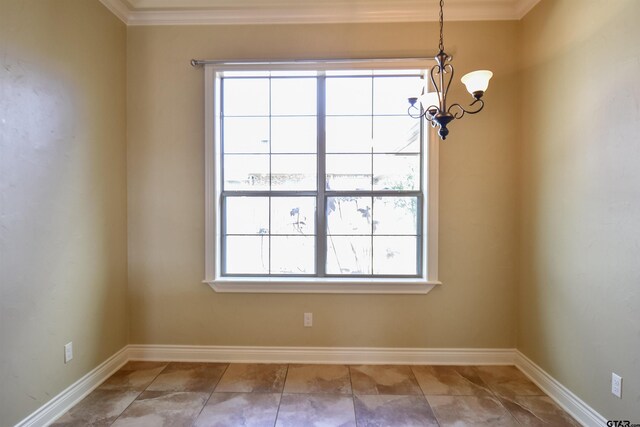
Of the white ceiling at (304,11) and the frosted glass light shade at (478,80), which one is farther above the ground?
the white ceiling at (304,11)

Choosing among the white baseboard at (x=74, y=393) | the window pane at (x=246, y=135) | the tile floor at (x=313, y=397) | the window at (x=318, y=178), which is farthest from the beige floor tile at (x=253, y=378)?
the window pane at (x=246, y=135)

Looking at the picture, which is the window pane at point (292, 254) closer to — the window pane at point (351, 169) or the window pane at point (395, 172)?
the window pane at point (351, 169)

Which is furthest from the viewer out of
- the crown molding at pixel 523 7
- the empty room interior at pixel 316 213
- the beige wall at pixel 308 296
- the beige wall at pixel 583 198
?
the beige wall at pixel 308 296

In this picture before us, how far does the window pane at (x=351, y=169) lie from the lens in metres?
2.53

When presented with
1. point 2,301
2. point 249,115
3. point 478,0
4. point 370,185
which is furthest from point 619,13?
point 2,301

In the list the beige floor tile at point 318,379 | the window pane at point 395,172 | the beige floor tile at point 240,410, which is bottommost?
the beige floor tile at point 240,410

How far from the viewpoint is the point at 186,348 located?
247 centimetres

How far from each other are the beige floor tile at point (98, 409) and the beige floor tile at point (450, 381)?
2084 millimetres

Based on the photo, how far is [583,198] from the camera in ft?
5.88

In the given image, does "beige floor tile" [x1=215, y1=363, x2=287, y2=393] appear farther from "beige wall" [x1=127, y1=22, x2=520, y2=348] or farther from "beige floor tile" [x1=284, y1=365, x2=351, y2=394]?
"beige wall" [x1=127, y1=22, x2=520, y2=348]

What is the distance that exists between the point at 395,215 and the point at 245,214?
1.34 meters

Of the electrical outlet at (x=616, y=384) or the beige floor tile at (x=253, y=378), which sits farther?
the beige floor tile at (x=253, y=378)

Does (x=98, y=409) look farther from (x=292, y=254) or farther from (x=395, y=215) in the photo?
(x=395, y=215)

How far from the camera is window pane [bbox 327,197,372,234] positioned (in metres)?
→ 2.54
